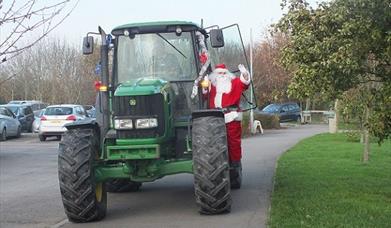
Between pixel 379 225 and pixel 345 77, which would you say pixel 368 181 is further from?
pixel 379 225

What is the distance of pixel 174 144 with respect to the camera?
962 centimetres

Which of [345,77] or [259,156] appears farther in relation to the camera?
[259,156]

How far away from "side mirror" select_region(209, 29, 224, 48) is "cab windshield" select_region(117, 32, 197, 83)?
473 millimetres

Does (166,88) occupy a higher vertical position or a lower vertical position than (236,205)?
higher

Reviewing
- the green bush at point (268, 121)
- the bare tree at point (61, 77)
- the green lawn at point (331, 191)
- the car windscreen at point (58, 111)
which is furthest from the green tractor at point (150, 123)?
the bare tree at point (61, 77)

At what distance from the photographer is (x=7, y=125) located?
1142 inches

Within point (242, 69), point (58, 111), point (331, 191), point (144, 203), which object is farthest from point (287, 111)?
point (144, 203)

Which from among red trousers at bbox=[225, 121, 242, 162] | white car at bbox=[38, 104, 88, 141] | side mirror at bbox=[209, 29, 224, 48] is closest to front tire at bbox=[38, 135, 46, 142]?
white car at bbox=[38, 104, 88, 141]

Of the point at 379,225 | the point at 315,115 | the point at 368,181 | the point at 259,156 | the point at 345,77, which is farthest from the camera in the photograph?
the point at 315,115

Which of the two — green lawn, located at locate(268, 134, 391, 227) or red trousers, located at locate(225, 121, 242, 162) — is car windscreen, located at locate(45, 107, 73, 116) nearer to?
green lawn, located at locate(268, 134, 391, 227)

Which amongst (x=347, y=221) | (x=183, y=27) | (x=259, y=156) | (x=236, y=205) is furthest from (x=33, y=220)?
(x=259, y=156)

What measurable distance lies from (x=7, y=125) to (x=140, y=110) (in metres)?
21.4

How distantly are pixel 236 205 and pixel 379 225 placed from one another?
257cm

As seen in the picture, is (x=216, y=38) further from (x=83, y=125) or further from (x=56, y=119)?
(x=56, y=119)
